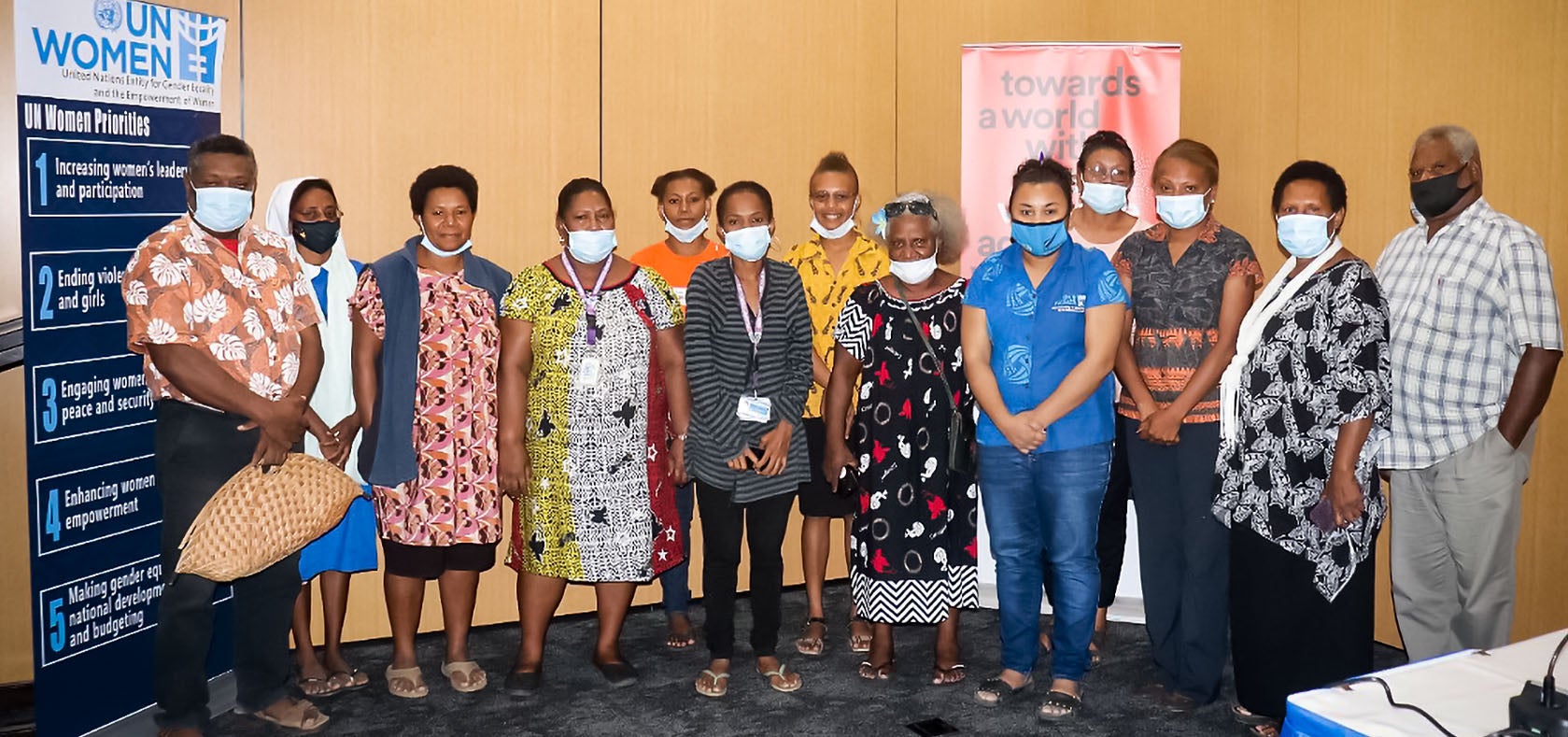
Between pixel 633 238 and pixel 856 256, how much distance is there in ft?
3.84

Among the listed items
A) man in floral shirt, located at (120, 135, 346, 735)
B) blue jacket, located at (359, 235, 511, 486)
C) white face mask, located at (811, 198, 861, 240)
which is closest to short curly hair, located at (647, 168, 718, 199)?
white face mask, located at (811, 198, 861, 240)

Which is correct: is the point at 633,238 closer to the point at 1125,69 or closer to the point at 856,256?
the point at 856,256

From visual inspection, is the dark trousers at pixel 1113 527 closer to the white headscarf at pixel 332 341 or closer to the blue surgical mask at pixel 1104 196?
the blue surgical mask at pixel 1104 196

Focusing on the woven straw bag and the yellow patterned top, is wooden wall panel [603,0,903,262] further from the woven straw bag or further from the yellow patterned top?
the woven straw bag

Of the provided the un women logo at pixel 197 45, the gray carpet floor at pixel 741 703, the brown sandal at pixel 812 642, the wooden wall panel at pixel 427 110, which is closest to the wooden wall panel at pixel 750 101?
the wooden wall panel at pixel 427 110

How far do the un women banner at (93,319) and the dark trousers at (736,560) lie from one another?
1.67m

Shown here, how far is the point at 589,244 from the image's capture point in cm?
395

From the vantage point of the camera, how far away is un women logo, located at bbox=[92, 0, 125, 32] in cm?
363

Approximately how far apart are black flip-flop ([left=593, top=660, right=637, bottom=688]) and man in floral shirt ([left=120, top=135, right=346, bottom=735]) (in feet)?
4.10

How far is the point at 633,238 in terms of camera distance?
5.37 m

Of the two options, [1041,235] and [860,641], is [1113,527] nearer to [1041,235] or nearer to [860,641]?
[860,641]

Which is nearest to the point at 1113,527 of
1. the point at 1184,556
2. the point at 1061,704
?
the point at 1184,556

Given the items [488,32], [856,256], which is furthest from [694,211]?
[488,32]

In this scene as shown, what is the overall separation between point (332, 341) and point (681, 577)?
1.62 m
